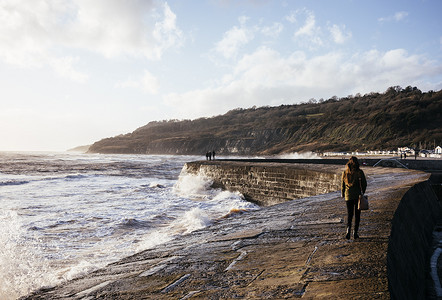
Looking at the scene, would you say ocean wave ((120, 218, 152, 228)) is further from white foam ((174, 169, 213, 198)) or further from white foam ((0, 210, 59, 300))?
white foam ((174, 169, 213, 198))

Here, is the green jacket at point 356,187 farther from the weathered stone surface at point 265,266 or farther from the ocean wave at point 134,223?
the ocean wave at point 134,223

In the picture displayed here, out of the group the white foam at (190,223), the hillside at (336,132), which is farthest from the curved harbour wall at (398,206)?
the hillside at (336,132)

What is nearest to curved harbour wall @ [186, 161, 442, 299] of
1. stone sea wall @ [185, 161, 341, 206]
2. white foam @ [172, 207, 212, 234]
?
stone sea wall @ [185, 161, 341, 206]

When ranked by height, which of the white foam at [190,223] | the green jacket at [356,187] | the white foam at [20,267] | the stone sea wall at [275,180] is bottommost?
the white foam at [20,267]

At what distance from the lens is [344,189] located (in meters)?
4.21

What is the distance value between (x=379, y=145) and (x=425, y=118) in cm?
1571

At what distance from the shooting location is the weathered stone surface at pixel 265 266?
270cm

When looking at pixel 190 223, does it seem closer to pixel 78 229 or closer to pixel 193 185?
pixel 78 229

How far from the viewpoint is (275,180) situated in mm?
14086

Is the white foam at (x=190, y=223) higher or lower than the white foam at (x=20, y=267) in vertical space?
higher

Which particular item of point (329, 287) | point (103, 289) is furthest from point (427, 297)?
point (103, 289)

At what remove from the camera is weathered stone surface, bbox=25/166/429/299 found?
2.70 m

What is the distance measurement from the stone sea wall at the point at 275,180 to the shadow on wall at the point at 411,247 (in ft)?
14.8

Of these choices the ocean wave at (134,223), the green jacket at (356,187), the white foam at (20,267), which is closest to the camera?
the green jacket at (356,187)
